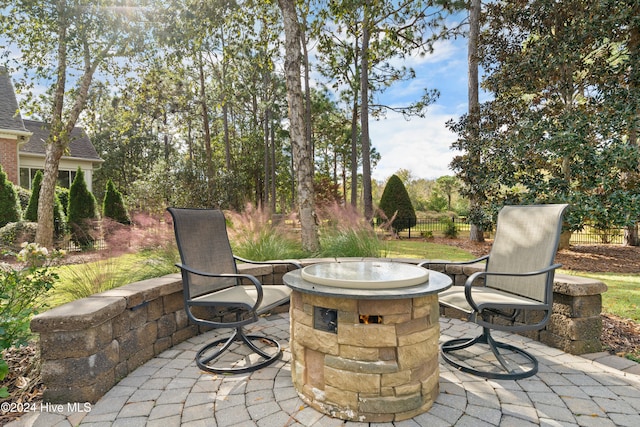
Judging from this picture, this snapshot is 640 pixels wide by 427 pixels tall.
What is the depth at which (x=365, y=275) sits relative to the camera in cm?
200

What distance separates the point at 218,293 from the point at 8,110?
1381 cm

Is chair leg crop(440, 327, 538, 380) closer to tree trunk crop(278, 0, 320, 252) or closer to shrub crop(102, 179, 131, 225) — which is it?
tree trunk crop(278, 0, 320, 252)

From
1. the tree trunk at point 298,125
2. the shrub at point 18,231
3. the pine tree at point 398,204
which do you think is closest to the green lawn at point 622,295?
the tree trunk at point 298,125

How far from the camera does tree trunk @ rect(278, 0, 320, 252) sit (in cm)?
453

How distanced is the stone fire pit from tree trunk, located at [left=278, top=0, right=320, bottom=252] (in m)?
2.73

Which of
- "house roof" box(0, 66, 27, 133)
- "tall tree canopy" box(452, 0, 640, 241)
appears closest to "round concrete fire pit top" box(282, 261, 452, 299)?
"tall tree canopy" box(452, 0, 640, 241)

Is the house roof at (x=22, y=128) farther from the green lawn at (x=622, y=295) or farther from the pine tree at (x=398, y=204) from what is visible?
the green lawn at (x=622, y=295)

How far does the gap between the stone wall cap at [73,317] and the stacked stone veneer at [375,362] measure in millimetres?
1235

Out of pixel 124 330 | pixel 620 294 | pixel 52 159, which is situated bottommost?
pixel 620 294

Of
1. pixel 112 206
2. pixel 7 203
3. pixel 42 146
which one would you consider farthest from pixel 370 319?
pixel 42 146

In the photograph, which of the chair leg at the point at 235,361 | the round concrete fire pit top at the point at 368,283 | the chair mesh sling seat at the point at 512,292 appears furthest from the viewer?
the chair leg at the point at 235,361

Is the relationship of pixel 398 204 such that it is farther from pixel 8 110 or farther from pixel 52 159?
pixel 8 110

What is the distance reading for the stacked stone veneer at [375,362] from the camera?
5.68ft

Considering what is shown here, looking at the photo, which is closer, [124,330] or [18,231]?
[124,330]
